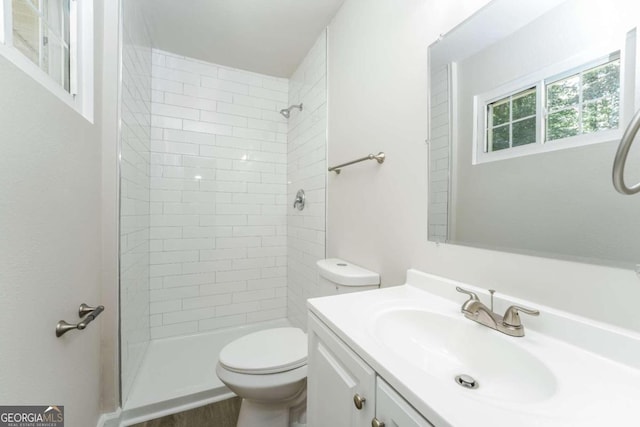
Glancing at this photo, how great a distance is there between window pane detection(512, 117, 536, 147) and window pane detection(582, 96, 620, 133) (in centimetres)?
11

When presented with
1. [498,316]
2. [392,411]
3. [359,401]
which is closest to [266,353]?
[359,401]

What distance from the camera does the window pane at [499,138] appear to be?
0.79 meters

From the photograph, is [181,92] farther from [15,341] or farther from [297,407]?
[297,407]

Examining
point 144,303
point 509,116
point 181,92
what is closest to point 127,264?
point 144,303

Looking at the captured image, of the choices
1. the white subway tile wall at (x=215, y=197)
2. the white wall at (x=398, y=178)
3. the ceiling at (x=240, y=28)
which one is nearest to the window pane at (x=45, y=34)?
the ceiling at (x=240, y=28)

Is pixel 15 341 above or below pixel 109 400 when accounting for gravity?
above

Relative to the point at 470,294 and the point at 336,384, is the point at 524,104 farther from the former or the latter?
the point at 336,384

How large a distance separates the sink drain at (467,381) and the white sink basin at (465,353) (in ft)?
0.04

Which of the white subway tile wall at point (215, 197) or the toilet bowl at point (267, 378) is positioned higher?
the white subway tile wall at point (215, 197)

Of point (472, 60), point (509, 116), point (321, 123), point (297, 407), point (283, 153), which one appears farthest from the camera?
point (283, 153)

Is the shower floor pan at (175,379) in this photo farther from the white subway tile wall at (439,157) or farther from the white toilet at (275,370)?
the white subway tile wall at (439,157)

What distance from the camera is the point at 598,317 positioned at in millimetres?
580

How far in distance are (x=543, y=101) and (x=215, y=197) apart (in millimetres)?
2216

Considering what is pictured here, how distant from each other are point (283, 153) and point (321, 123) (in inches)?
29.7
